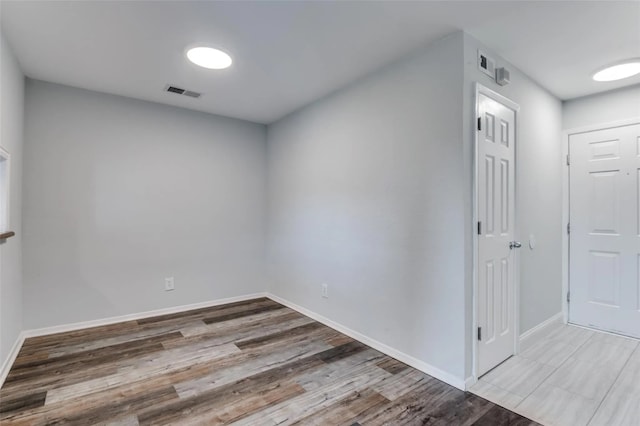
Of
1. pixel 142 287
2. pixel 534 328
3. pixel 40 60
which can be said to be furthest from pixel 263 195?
pixel 534 328

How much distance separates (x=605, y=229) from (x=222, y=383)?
12.4ft

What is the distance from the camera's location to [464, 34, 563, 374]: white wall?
2734 mm

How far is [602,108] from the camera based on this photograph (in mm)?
3096

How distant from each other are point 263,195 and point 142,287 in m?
1.87

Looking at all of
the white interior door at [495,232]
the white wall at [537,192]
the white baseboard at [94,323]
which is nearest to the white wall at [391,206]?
the white interior door at [495,232]

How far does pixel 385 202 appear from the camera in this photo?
266 cm

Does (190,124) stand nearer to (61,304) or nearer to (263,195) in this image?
(263,195)

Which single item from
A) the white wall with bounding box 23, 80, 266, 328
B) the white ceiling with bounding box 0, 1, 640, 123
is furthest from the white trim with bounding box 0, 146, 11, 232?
the white ceiling with bounding box 0, 1, 640, 123

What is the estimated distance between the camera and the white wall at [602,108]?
291 centimetres

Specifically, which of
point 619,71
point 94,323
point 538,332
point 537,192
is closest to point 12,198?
point 94,323

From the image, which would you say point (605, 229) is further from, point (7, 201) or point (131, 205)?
point (7, 201)

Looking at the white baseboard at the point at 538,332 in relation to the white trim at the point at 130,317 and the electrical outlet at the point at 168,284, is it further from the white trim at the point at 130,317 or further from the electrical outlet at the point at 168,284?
the electrical outlet at the point at 168,284

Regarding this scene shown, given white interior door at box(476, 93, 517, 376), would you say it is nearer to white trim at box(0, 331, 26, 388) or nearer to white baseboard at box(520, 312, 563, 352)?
white baseboard at box(520, 312, 563, 352)

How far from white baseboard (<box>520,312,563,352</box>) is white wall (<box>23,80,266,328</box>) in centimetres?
314
